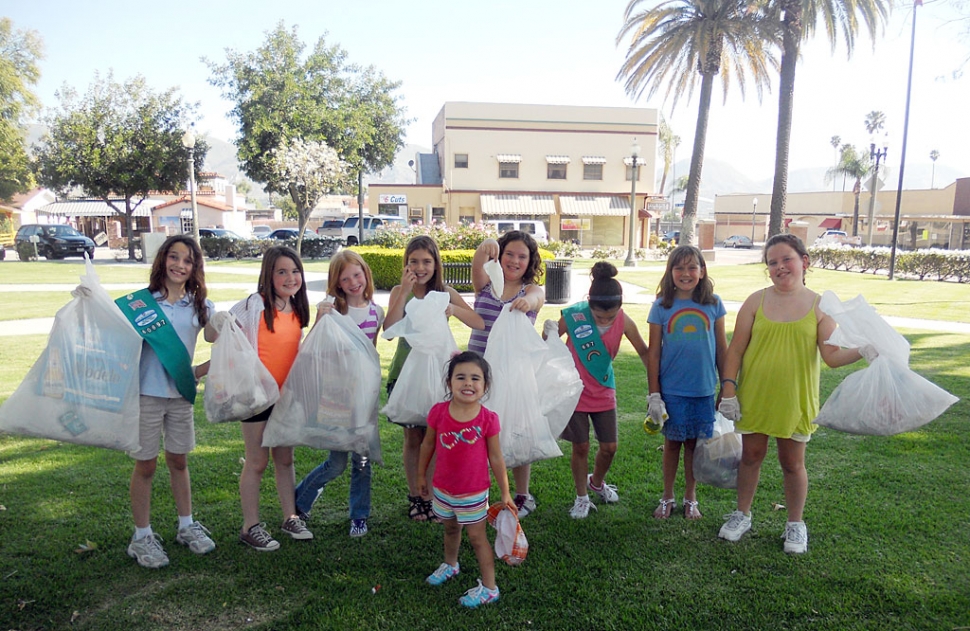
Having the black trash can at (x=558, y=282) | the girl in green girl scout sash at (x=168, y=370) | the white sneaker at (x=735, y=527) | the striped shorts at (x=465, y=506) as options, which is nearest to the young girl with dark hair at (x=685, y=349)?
the white sneaker at (x=735, y=527)

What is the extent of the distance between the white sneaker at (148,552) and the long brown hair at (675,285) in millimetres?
2628

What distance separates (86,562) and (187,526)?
0.42 metres

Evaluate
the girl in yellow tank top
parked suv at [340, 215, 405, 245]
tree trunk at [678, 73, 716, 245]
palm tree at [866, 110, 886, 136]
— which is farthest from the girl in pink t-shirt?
palm tree at [866, 110, 886, 136]

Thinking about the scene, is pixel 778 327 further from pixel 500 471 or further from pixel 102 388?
pixel 102 388

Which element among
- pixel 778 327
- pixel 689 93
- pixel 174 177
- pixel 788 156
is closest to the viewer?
pixel 778 327

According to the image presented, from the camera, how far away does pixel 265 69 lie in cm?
2641

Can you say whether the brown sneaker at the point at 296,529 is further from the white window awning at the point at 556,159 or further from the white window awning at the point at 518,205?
the white window awning at the point at 556,159

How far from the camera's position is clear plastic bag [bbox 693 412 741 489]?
3.21 m

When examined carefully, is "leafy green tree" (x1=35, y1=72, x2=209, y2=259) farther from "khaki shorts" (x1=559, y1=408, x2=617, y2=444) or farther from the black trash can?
"khaki shorts" (x1=559, y1=408, x2=617, y2=444)

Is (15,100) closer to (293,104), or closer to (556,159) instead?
(293,104)

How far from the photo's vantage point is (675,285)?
3199 mm

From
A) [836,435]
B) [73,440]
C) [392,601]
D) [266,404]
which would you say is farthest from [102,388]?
[836,435]

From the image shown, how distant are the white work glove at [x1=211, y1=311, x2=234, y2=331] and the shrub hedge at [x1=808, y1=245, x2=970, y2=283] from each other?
19.4m

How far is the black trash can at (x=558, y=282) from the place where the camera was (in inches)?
463
